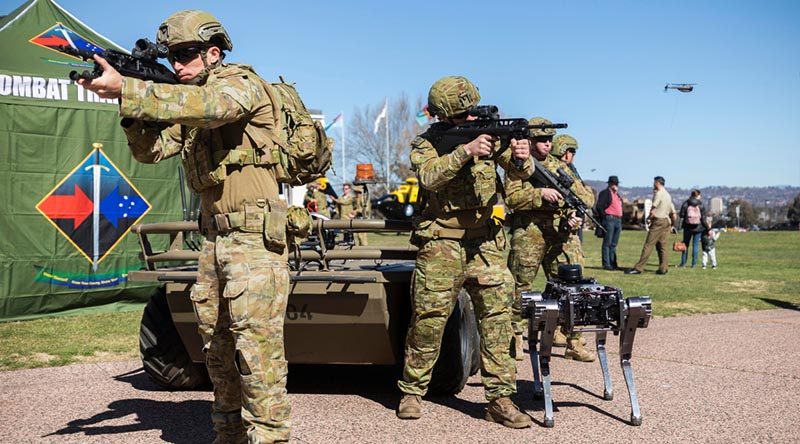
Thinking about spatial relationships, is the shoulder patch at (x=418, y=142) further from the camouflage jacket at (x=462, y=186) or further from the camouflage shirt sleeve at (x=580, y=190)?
the camouflage shirt sleeve at (x=580, y=190)

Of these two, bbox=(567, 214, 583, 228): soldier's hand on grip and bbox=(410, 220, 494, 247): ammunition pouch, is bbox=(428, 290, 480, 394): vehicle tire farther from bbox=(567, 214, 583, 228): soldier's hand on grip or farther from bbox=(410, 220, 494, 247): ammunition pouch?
bbox=(567, 214, 583, 228): soldier's hand on grip

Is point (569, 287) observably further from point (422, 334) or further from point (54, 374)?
point (54, 374)

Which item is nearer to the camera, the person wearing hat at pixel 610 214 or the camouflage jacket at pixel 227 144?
the camouflage jacket at pixel 227 144

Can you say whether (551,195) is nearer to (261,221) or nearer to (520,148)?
(520,148)

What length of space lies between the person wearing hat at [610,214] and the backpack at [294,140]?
1239 centimetres

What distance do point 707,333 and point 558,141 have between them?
9.53 ft

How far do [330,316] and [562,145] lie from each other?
3.51m

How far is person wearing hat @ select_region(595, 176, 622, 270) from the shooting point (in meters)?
16.5

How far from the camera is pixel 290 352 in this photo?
19.0ft

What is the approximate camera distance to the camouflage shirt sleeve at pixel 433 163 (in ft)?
17.2

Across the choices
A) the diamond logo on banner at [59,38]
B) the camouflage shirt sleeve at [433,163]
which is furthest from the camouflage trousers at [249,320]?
the diamond logo on banner at [59,38]

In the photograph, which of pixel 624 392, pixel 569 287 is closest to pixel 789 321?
pixel 624 392

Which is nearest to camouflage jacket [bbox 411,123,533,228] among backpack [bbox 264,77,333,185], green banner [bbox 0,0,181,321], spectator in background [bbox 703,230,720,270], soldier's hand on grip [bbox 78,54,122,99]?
backpack [bbox 264,77,333,185]

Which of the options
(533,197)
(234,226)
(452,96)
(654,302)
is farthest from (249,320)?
(654,302)
